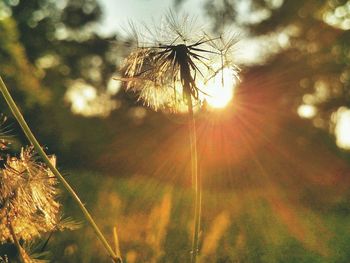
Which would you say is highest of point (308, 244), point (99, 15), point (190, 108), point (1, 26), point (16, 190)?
point (99, 15)

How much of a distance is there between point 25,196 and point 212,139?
12024mm

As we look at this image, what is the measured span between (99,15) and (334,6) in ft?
40.1

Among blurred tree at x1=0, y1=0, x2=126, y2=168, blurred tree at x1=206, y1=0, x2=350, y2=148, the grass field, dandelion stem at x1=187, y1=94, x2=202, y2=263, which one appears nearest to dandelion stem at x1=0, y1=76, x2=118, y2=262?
dandelion stem at x1=187, y1=94, x2=202, y2=263

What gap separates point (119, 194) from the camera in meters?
9.21

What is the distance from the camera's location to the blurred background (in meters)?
6.63

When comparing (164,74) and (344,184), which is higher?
(164,74)

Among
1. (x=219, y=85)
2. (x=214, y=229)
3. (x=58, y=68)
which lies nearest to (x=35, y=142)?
(x=219, y=85)

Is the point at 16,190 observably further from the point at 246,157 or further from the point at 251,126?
the point at 251,126

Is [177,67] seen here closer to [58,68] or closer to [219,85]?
[219,85]

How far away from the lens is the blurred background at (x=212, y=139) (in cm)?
663

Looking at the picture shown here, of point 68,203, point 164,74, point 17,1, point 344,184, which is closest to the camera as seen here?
point 164,74

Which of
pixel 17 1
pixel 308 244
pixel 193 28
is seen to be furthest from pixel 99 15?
pixel 193 28

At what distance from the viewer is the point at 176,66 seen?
11.4ft

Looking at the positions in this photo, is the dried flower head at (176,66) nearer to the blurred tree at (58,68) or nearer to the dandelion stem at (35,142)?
the dandelion stem at (35,142)
